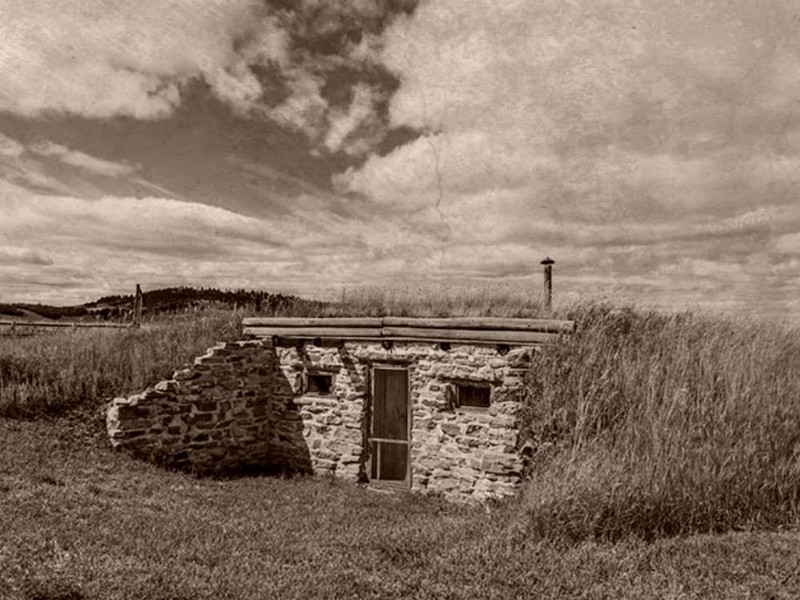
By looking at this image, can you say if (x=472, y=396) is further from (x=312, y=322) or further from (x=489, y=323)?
(x=312, y=322)

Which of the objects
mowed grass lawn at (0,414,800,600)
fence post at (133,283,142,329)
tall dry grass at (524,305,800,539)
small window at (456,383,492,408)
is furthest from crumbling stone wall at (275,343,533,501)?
fence post at (133,283,142,329)

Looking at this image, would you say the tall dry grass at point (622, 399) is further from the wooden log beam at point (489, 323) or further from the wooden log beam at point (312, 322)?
the wooden log beam at point (312, 322)

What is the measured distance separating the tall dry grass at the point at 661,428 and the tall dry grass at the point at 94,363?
23.6 feet

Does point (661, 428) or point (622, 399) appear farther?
point (622, 399)

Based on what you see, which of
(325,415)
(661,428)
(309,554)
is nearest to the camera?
(309,554)

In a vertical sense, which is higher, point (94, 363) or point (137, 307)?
point (137, 307)

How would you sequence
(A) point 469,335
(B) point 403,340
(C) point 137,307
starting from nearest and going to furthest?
1. (A) point 469,335
2. (B) point 403,340
3. (C) point 137,307

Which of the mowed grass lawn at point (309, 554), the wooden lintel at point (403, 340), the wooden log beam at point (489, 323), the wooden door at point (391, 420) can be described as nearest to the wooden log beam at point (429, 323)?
the wooden log beam at point (489, 323)

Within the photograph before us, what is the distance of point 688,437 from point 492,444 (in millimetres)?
2965

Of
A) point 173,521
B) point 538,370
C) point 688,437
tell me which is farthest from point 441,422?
point 173,521

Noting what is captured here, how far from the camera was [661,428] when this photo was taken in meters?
8.45

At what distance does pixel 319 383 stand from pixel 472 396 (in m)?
3.31

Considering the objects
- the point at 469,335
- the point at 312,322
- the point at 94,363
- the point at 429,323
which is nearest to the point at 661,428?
the point at 469,335

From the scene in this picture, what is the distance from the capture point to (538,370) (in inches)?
384
